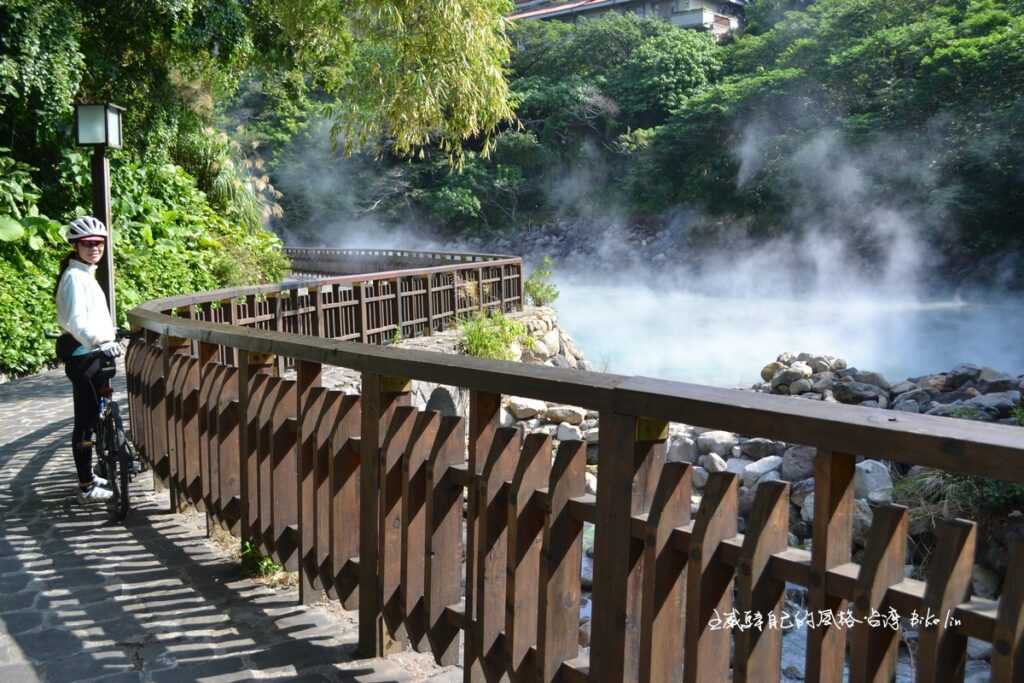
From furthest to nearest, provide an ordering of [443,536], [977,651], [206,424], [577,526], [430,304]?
[430,304], [977,651], [206,424], [443,536], [577,526]

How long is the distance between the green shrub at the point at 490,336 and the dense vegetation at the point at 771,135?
2093 cm

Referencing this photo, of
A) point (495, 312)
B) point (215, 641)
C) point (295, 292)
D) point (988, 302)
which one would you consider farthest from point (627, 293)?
point (215, 641)

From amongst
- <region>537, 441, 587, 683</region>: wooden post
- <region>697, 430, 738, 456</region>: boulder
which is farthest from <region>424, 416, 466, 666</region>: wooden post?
<region>697, 430, 738, 456</region>: boulder

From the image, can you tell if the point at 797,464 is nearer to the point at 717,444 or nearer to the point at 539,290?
the point at 717,444

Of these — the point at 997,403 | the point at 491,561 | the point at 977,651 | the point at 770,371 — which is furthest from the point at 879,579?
the point at 770,371

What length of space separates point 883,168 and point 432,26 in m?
25.2

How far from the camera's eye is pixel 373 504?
129 inches

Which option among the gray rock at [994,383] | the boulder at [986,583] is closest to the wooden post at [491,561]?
the boulder at [986,583]

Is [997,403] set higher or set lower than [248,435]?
lower

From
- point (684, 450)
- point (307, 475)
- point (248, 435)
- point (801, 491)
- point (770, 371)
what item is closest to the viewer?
point (307, 475)

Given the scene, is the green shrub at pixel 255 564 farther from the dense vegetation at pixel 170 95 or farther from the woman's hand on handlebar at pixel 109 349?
the dense vegetation at pixel 170 95

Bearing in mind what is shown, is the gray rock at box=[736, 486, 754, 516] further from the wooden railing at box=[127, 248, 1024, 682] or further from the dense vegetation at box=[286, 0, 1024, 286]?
the dense vegetation at box=[286, 0, 1024, 286]

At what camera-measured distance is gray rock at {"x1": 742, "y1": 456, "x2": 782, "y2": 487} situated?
37.7 ft

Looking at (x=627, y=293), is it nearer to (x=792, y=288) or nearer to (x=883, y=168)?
(x=792, y=288)
